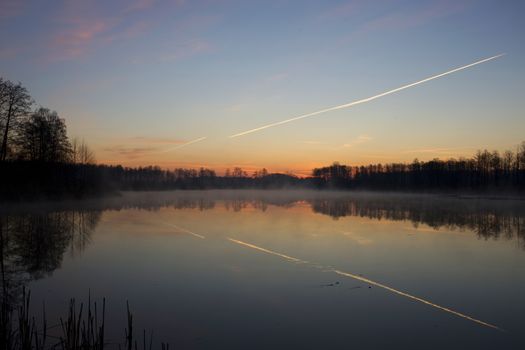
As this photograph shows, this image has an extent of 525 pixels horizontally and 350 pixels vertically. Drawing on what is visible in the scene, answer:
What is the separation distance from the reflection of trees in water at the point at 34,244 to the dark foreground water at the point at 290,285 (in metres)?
0.07

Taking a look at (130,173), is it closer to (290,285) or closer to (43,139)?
(43,139)

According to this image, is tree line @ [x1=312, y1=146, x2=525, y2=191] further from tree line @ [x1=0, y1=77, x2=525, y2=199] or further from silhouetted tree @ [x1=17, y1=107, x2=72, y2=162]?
silhouetted tree @ [x1=17, y1=107, x2=72, y2=162]

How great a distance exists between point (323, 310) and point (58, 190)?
3880 cm

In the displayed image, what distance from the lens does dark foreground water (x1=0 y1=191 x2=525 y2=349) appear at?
6.67 metres

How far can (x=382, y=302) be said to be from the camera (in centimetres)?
839

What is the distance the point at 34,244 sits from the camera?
48.2 ft

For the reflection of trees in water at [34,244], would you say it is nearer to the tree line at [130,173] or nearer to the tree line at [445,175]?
the tree line at [130,173]

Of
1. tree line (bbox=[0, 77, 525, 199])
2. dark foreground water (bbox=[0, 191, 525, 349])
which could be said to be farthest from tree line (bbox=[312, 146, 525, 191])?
dark foreground water (bbox=[0, 191, 525, 349])

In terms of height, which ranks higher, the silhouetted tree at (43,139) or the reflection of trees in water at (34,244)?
the silhouetted tree at (43,139)

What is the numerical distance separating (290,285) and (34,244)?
10501 mm

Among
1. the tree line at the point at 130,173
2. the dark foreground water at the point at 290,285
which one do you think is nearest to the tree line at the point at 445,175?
the tree line at the point at 130,173

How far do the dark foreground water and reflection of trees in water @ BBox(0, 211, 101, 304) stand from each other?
0.07m

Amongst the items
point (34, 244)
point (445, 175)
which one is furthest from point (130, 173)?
point (34, 244)

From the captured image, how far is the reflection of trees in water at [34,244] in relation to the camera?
10156 mm
